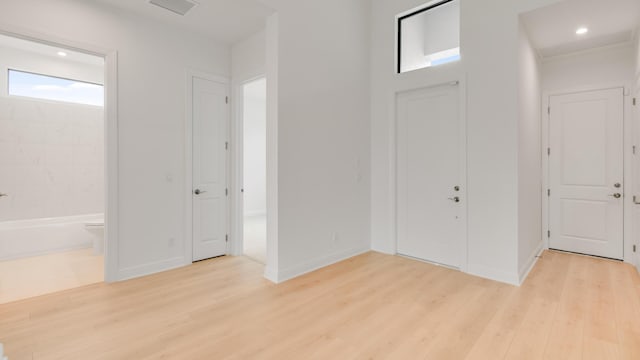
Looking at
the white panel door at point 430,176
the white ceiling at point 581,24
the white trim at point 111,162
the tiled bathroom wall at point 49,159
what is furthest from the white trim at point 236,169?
the white ceiling at point 581,24

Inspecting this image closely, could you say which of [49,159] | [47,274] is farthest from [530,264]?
[49,159]

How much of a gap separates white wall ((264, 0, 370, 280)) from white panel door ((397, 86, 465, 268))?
53 centimetres

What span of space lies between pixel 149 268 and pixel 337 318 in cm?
233

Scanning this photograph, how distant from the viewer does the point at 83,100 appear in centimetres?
532

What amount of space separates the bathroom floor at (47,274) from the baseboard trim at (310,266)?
1913 mm

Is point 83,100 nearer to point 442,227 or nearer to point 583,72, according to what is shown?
point 442,227

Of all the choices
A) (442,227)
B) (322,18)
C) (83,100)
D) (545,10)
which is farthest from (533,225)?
(83,100)

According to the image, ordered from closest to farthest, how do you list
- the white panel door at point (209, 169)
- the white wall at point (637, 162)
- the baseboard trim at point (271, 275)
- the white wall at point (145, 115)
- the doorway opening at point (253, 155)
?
the white wall at point (145, 115) → the baseboard trim at point (271, 275) → the white wall at point (637, 162) → the white panel door at point (209, 169) → the doorway opening at point (253, 155)

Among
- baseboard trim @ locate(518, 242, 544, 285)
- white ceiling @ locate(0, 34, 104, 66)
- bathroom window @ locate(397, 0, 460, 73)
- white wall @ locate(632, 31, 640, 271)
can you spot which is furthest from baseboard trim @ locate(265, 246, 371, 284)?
white ceiling @ locate(0, 34, 104, 66)

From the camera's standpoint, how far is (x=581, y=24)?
3.31 m

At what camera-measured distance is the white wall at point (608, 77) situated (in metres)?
3.84

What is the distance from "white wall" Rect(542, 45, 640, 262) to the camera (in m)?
3.84

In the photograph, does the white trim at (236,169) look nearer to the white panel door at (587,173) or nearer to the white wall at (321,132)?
the white wall at (321,132)

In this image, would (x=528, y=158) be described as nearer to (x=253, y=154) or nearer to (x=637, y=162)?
(x=637, y=162)
